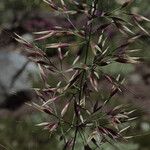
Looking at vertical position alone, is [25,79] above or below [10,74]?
above

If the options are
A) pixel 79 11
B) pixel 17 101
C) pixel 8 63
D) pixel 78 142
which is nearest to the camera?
pixel 79 11

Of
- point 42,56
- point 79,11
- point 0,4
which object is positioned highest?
point 79,11

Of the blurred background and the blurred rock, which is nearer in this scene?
the blurred background

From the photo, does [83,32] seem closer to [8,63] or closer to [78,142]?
[78,142]

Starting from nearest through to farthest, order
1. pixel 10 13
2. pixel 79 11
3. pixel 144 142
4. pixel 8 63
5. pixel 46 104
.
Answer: pixel 79 11 < pixel 46 104 < pixel 144 142 < pixel 8 63 < pixel 10 13

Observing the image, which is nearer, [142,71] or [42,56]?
[42,56]

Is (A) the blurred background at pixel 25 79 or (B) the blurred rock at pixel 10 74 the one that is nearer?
(A) the blurred background at pixel 25 79

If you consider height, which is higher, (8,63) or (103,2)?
(103,2)

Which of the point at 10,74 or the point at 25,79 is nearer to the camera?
the point at 25,79

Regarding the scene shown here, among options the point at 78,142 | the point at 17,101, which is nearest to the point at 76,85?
the point at 78,142
